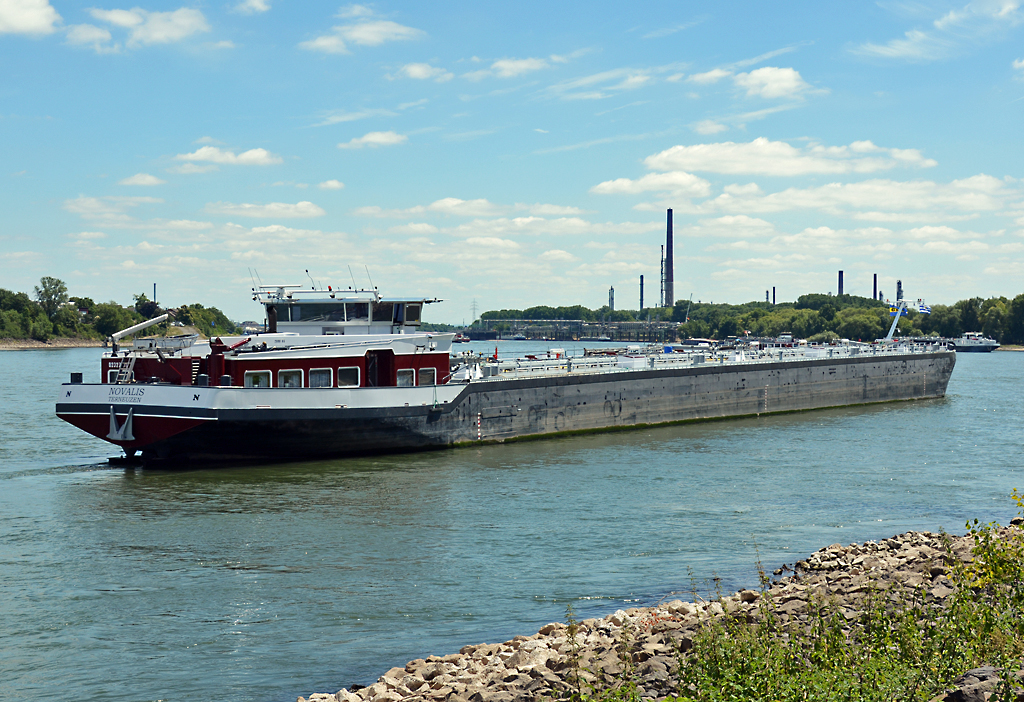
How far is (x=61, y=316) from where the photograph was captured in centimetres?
16838

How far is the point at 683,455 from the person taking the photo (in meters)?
32.2

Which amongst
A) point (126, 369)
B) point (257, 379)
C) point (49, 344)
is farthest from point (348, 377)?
point (49, 344)

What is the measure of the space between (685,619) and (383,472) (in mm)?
15741

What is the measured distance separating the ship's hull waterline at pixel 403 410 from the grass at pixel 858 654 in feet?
60.2

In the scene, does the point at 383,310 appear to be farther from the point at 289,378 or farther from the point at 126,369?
the point at 126,369

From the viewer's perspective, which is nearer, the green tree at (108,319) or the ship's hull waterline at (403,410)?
the ship's hull waterline at (403,410)

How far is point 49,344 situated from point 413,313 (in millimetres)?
154309

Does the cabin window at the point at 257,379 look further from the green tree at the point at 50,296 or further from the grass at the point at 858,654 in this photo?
the green tree at the point at 50,296

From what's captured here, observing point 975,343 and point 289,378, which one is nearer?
point 289,378

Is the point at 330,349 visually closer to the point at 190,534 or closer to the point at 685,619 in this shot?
the point at 190,534

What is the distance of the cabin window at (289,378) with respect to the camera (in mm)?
27641

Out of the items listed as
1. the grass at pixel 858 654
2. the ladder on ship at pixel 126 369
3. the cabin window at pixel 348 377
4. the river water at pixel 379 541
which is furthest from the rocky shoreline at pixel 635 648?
the ladder on ship at pixel 126 369

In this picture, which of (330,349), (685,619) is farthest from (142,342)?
(685,619)

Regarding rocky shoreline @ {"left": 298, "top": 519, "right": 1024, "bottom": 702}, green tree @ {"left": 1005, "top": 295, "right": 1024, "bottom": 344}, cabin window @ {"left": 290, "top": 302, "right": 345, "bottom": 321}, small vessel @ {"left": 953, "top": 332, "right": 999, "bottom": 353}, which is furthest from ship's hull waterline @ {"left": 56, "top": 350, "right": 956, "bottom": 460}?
green tree @ {"left": 1005, "top": 295, "right": 1024, "bottom": 344}
